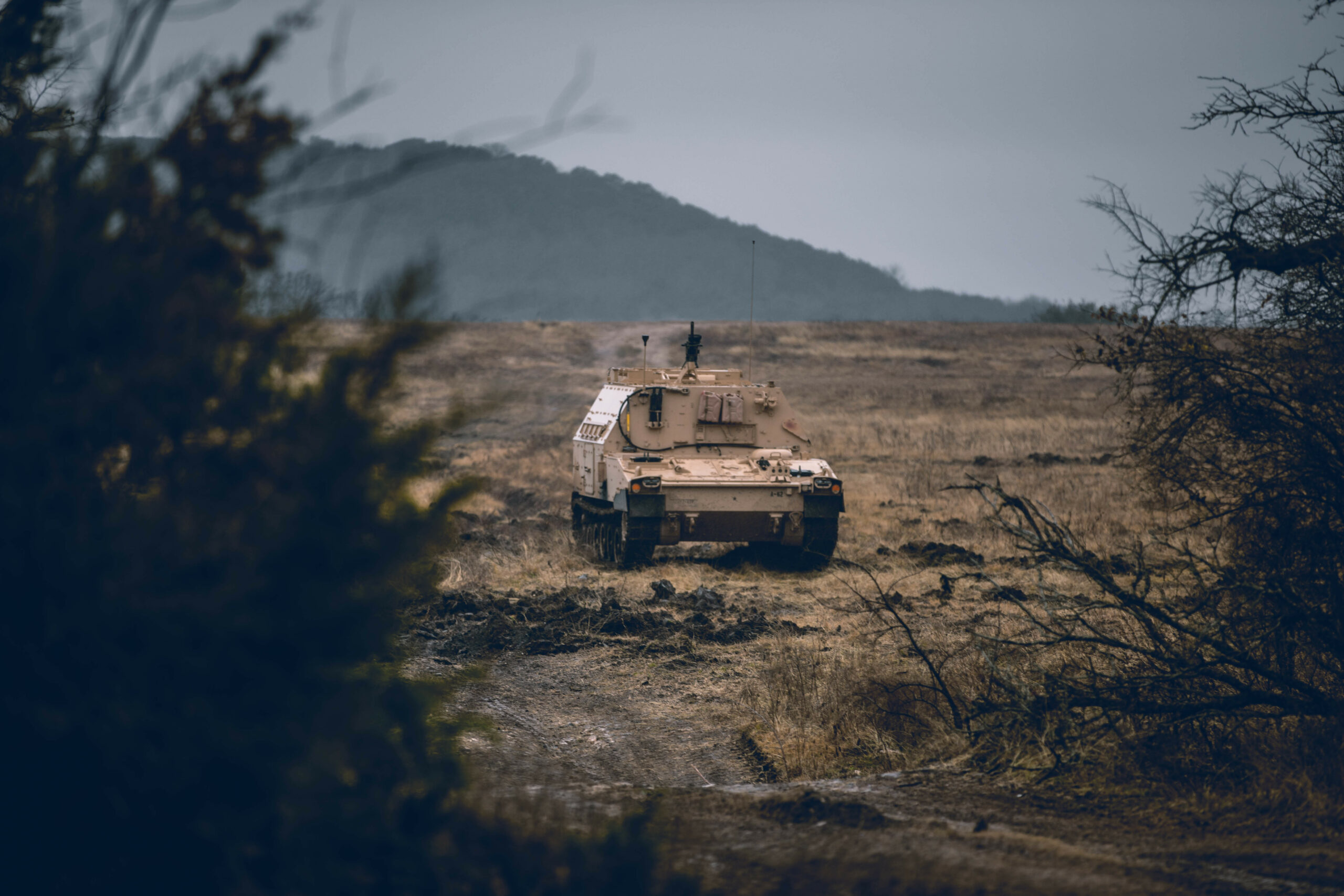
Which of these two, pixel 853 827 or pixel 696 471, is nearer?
pixel 853 827

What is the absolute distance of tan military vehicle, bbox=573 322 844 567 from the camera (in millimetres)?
12211

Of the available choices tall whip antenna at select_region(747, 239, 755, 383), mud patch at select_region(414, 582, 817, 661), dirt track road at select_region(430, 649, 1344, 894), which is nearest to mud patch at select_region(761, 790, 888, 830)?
dirt track road at select_region(430, 649, 1344, 894)

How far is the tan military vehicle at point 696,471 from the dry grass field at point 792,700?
511mm

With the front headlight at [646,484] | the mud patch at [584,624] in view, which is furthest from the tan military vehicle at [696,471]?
the mud patch at [584,624]

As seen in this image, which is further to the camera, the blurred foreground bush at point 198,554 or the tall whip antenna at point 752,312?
the tall whip antenna at point 752,312

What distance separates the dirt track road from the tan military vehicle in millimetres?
4674

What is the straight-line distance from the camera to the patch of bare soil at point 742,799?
402 cm

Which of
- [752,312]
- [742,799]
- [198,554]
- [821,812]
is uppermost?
[752,312]

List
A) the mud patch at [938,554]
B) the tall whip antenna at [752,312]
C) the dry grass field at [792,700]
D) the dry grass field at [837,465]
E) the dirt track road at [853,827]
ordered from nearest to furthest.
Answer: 1. the dirt track road at [853,827]
2. the dry grass field at [792,700]
3. the dry grass field at [837,465]
4. the tall whip antenna at [752,312]
5. the mud patch at [938,554]

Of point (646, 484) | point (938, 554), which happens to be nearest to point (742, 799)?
point (646, 484)

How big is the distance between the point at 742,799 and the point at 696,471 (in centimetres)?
737

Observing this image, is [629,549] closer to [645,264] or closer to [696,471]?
[696,471]

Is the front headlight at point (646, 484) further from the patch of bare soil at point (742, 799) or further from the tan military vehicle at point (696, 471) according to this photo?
the patch of bare soil at point (742, 799)

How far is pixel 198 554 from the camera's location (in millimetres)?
2840
